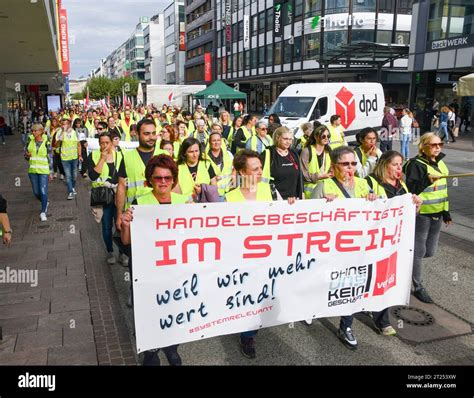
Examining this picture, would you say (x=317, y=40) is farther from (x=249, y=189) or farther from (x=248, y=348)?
(x=248, y=348)

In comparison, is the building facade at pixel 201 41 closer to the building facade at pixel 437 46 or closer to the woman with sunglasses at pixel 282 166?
the building facade at pixel 437 46

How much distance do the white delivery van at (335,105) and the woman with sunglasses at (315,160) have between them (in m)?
10.2

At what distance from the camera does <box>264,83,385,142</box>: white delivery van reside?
16984mm

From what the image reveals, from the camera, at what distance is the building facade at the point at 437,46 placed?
948 inches

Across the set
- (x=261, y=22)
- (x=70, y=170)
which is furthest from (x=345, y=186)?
(x=261, y=22)

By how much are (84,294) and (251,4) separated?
51.9 m

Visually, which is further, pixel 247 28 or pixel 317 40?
pixel 247 28

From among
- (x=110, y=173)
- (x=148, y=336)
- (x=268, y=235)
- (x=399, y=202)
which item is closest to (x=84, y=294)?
(x=110, y=173)

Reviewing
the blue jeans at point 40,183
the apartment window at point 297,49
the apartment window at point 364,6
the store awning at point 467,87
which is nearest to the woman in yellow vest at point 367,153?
the store awning at point 467,87

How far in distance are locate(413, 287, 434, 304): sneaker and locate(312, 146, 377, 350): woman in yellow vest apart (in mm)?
1469

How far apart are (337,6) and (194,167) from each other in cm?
3647

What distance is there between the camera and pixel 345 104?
1738cm

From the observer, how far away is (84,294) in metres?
5.43
